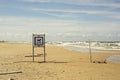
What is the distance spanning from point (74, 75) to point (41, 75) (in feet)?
6.15

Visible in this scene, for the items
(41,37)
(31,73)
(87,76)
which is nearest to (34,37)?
(41,37)

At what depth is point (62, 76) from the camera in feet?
57.3

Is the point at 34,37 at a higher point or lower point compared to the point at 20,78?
higher

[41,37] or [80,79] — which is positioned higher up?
[41,37]

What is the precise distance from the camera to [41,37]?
27266 millimetres

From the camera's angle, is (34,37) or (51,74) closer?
(51,74)

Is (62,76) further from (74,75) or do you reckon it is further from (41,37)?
(41,37)

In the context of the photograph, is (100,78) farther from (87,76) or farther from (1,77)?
(1,77)

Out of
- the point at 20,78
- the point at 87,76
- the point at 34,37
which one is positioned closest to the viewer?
the point at 20,78

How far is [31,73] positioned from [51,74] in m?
1.24

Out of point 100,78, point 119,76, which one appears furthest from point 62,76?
point 119,76

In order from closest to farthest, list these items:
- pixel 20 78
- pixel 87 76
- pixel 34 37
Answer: pixel 20 78 → pixel 87 76 → pixel 34 37

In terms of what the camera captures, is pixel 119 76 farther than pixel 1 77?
Yes

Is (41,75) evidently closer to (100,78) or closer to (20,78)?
(20,78)
